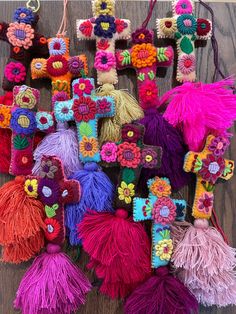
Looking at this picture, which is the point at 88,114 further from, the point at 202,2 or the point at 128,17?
the point at 202,2

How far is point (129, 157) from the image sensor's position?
0.79 metres

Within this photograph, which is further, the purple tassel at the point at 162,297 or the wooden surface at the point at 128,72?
the wooden surface at the point at 128,72

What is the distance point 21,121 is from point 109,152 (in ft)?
0.65

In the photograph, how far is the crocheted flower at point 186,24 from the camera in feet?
2.81

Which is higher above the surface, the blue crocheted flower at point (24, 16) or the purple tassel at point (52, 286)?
the blue crocheted flower at point (24, 16)

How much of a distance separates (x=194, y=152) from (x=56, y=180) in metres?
0.30

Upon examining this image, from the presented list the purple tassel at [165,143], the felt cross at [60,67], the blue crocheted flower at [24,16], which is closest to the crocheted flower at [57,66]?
the felt cross at [60,67]

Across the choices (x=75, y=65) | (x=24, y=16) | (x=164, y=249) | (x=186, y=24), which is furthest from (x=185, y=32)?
(x=164, y=249)

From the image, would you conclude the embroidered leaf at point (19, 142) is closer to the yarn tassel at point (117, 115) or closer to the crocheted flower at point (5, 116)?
the crocheted flower at point (5, 116)

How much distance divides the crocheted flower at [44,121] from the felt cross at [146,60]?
0.20 metres

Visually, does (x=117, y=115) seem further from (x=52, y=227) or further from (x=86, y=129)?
(x=52, y=227)

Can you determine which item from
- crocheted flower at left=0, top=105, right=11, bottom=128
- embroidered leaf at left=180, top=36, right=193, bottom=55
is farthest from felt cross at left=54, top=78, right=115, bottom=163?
embroidered leaf at left=180, top=36, right=193, bottom=55

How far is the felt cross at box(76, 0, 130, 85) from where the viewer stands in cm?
85

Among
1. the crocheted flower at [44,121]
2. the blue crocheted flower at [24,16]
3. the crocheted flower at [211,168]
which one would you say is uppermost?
the blue crocheted flower at [24,16]
